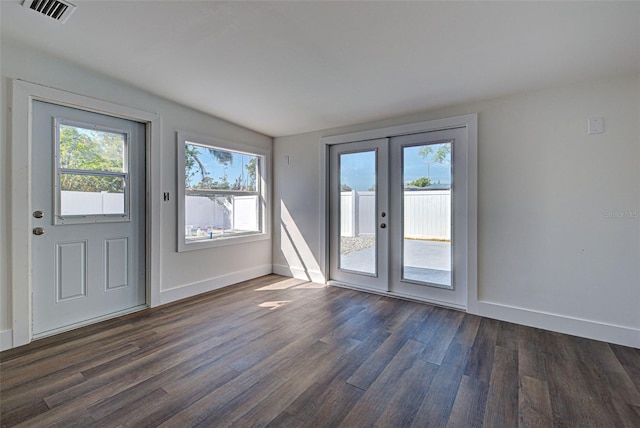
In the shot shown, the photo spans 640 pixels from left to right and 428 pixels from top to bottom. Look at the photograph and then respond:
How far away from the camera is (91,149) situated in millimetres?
2893

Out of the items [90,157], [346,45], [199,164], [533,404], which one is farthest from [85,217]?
[533,404]

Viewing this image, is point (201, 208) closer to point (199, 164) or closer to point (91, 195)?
point (199, 164)

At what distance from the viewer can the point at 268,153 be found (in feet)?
15.5

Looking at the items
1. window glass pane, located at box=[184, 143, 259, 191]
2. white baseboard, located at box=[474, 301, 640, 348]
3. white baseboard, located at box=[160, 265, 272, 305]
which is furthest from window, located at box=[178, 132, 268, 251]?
white baseboard, located at box=[474, 301, 640, 348]

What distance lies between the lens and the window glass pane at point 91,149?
2729 mm

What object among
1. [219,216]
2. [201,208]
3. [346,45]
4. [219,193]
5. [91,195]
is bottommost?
[219,216]

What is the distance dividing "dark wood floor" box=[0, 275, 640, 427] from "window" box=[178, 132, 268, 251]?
1221 mm

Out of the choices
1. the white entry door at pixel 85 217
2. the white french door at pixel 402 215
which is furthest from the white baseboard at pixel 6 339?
the white french door at pixel 402 215

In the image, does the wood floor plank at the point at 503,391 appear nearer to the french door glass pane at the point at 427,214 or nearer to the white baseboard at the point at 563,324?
the white baseboard at the point at 563,324

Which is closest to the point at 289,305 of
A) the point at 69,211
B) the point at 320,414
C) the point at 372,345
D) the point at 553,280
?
the point at 372,345

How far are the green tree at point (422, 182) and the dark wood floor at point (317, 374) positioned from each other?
1.50 m

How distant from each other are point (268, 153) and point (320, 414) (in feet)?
12.7

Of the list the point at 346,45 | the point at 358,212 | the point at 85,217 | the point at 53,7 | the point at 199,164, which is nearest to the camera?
the point at 53,7

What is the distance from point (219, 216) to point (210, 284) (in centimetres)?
96
